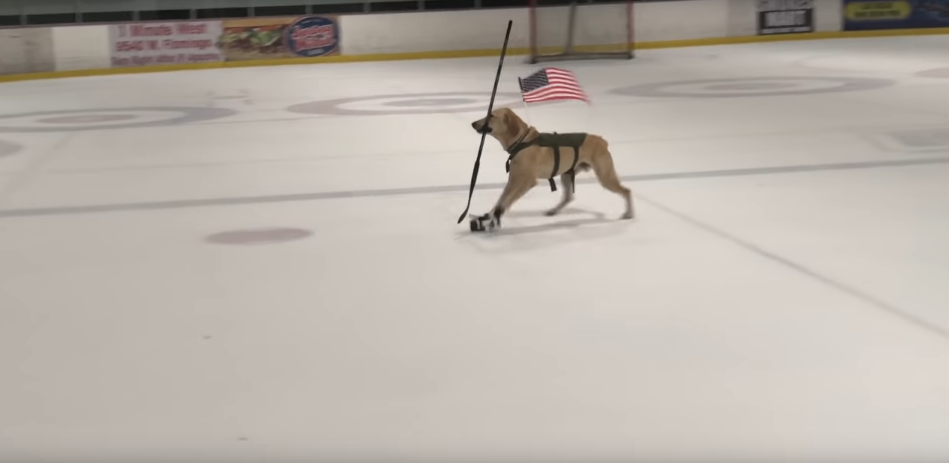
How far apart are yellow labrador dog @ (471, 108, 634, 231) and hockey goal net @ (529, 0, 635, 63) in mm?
13551

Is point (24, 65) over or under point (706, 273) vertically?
over

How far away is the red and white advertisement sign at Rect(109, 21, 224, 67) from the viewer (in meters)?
18.1

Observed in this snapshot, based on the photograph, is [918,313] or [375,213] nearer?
[918,313]

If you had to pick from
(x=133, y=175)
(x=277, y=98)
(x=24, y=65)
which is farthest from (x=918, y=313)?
(x=24, y=65)

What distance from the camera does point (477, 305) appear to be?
414 cm

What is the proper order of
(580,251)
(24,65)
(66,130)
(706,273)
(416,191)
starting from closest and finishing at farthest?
(706,273) < (580,251) < (416,191) < (66,130) < (24,65)

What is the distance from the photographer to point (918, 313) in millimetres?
3824

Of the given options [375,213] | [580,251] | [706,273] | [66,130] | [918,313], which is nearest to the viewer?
[918,313]

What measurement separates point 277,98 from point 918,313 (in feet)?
34.7

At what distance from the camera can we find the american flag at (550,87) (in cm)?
529

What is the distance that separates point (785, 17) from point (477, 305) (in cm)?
1761

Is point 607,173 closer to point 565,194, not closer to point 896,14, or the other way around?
point 565,194

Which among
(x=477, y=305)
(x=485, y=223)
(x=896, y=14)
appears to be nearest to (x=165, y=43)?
(x=896, y=14)

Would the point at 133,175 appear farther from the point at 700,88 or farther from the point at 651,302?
the point at 700,88
